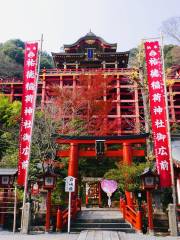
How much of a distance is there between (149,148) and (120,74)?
1846cm

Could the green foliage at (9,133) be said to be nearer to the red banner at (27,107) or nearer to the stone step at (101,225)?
the red banner at (27,107)

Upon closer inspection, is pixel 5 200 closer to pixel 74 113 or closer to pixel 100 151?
pixel 100 151

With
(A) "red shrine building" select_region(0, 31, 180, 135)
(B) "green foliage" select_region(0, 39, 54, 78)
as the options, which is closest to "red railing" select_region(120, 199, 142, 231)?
(A) "red shrine building" select_region(0, 31, 180, 135)

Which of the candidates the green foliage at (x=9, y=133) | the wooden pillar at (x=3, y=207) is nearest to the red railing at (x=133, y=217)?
the wooden pillar at (x=3, y=207)

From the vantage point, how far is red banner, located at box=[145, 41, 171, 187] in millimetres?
10594

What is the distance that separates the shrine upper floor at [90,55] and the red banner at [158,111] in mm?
26321

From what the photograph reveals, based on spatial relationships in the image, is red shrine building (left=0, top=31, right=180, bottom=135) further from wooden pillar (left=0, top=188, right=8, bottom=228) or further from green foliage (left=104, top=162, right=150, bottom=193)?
wooden pillar (left=0, top=188, right=8, bottom=228)

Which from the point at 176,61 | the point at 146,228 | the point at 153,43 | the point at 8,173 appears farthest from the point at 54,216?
the point at 176,61

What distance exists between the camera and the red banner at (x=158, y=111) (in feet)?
34.8

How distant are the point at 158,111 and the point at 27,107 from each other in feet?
18.6

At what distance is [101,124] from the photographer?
26.3 metres

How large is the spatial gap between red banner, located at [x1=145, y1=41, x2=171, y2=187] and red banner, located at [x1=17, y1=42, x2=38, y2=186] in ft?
16.7

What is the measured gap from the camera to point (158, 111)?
11.4 metres

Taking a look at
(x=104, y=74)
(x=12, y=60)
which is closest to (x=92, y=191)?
(x=104, y=74)
